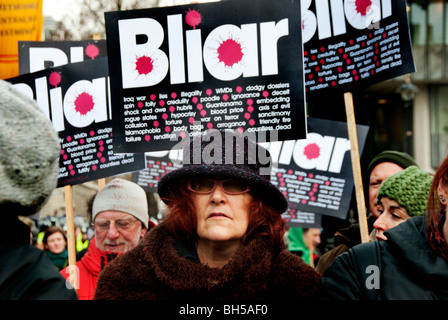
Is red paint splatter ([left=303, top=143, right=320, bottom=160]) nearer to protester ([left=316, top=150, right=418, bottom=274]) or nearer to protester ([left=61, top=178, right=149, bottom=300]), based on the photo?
protester ([left=316, top=150, right=418, bottom=274])

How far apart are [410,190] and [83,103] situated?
1924mm

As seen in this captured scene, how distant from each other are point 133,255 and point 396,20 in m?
1.91

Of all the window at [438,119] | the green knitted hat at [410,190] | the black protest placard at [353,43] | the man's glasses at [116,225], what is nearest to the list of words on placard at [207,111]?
the black protest placard at [353,43]

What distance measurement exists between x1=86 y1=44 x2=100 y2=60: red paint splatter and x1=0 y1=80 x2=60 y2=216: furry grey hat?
8.36ft

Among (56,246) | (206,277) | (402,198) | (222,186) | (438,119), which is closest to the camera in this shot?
(206,277)

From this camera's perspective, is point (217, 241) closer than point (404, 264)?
No

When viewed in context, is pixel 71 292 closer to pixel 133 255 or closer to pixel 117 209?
pixel 133 255

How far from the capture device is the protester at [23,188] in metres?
1.50

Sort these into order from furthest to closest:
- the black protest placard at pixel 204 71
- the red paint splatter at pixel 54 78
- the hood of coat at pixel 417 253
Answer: the red paint splatter at pixel 54 78
the black protest placard at pixel 204 71
the hood of coat at pixel 417 253

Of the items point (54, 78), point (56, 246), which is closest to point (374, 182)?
point (54, 78)

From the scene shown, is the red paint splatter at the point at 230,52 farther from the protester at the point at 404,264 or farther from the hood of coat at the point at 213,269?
the protester at the point at 404,264

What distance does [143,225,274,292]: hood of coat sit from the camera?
7.32 feet

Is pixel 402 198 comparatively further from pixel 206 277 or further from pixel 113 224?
pixel 113 224

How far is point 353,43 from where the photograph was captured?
3223mm
